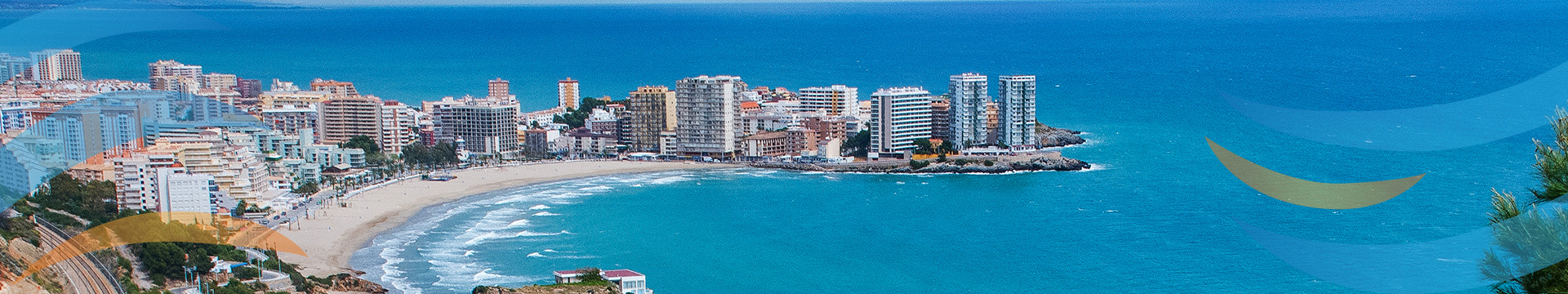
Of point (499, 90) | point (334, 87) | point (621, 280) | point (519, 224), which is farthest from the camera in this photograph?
point (499, 90)

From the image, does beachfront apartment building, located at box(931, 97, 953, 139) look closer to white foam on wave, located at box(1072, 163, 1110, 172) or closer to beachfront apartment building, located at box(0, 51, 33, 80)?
white foam on wave, located at box(1072, 163, 1110, 172)

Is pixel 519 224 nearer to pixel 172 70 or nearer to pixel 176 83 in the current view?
pixel 176 83

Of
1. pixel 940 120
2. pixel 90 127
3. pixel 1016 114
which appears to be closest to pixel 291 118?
pixel 90 127

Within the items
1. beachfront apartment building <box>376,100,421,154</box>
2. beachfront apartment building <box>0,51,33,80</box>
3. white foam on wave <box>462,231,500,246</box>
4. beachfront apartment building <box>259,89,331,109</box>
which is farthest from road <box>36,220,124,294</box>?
beachfront apartment building <box>259,89,331,109</box>

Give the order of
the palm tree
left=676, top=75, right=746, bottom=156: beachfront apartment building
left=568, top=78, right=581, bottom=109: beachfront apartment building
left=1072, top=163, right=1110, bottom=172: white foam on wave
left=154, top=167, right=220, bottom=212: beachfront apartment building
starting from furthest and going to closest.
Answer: left=568, top=78, right=581, bottom=109: beachfront apartment building
left=676, top=75, right=746, bottom=156: beachfront apartment building
left=1072, top=163, right=1110, bottom=172: white foam on wave
left=154, top=167, right=220, bottom=212: beachfront apartment building
the palm tree

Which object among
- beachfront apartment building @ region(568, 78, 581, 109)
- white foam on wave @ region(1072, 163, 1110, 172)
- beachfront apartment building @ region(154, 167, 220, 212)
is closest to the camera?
beachfront apartment building @ region(154, 167, 220, 212)

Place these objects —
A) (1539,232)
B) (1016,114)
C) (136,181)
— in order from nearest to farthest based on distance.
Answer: (1539,232), (136,181), (1016,114)

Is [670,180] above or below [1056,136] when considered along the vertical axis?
below
